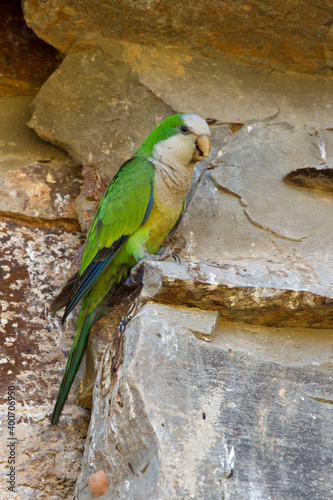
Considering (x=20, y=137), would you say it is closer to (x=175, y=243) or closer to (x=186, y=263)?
(x=175, y=243)

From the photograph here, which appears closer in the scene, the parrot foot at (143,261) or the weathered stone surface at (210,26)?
the parrot foot at (143,261)

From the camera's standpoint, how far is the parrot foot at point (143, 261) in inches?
107

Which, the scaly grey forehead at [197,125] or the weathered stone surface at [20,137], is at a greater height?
the scaly grey forehead at [197,125]

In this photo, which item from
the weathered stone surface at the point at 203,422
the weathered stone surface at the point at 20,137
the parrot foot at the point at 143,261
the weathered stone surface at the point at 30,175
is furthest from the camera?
the weathered stone surface at the point at 20,137

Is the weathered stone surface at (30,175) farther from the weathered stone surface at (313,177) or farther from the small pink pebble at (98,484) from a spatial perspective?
the small pink pebble at (98,484)

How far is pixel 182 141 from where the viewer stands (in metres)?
2.91

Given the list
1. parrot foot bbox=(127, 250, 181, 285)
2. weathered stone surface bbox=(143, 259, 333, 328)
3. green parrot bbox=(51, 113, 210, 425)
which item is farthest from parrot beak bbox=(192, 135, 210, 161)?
weathered stone surface bbox=(143, 259, 333, 328)

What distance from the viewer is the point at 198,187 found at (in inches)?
121

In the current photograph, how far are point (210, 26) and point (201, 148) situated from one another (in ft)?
2.60

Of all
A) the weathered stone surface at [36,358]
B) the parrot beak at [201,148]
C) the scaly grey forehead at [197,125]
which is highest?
the scaly grey forehead at [197,125]

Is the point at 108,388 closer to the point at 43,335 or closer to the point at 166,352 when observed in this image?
the point at 166,352

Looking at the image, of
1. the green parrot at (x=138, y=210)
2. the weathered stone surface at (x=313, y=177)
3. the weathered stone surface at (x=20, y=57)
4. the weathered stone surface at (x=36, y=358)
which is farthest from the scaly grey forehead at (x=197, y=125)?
the weathered stone surface at (x=20, y=57)

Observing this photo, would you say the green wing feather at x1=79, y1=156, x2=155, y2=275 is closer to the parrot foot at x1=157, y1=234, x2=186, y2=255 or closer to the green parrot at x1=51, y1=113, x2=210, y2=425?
the green parrot at x1=51, y1=113, x2=210, y2=425

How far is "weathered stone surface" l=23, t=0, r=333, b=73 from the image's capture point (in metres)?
3.00
